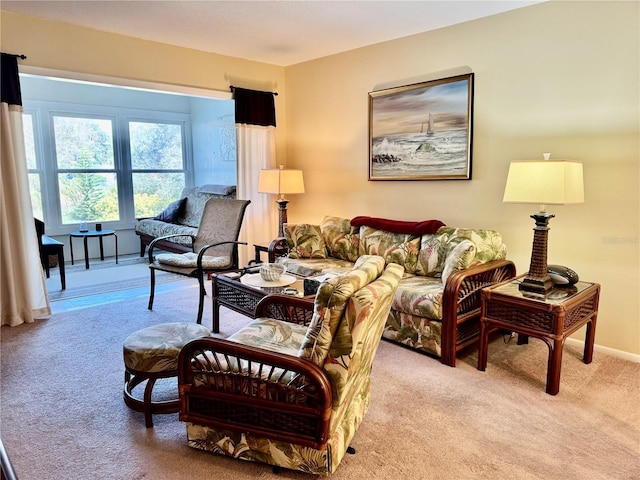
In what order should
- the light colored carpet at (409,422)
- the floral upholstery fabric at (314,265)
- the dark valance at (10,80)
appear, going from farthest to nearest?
the floral upholstery fabric at (314,265) → the dark valance at (10,80) → the light colored carpet at (409,422)

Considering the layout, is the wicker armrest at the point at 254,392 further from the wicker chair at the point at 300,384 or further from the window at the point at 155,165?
A: the window at the point at 155,165

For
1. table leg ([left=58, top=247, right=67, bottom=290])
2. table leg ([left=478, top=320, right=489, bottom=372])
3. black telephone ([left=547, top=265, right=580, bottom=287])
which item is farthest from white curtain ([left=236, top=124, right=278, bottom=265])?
black telephone ([left=547, top=265, right=580, bottom=287])

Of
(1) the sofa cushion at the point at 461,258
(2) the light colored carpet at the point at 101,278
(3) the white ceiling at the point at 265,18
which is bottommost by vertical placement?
(2) the light colored carpet at the point at 101,278

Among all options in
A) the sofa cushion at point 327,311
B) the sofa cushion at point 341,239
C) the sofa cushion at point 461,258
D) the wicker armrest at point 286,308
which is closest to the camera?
the sofa cushion at point 327,311

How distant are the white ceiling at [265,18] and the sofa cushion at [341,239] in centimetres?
171

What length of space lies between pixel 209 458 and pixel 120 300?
276cm

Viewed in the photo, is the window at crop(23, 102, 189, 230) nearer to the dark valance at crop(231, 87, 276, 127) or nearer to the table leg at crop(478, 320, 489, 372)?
the dark valance at crop(231, 87, 276, 127)

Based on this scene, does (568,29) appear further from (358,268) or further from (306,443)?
(306,443)

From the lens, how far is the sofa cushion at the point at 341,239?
4.05 metres

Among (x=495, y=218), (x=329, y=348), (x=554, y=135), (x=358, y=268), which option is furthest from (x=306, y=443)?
(x=554, y=135)

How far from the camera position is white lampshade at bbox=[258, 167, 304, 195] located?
4473 mm

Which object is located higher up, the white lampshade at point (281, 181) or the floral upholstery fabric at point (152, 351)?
the white lampshade at point (281, 181)

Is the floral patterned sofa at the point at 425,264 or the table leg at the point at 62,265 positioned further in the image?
the table leg at the point at 62,265

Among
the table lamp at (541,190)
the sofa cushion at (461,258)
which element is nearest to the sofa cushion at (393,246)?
the sofa cushion at (461,258)
